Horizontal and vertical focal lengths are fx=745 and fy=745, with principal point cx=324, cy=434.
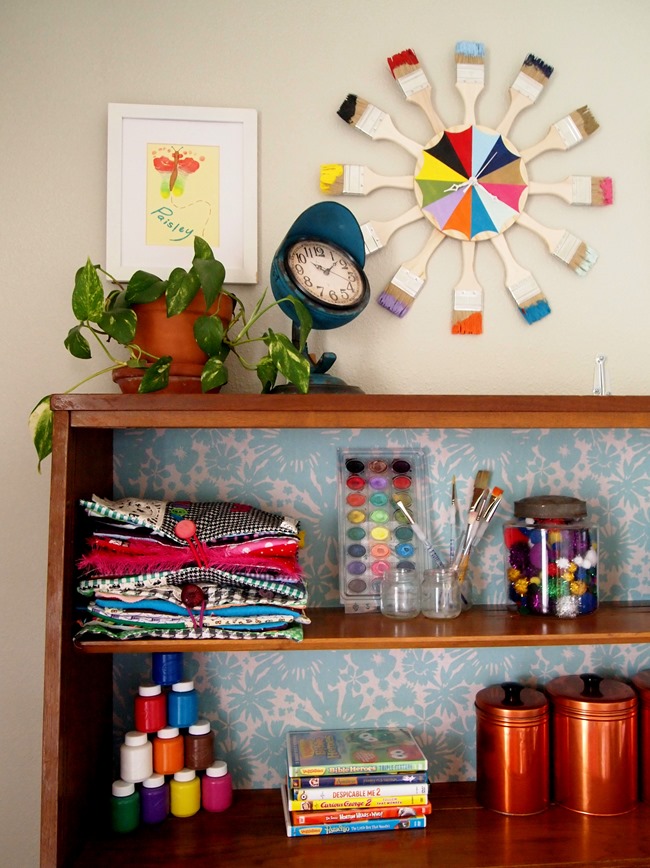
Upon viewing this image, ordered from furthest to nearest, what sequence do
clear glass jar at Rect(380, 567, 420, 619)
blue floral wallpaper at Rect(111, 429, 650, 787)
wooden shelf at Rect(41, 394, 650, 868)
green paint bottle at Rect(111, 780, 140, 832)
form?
blue floral wallpaper at Rect(111, 429, 650, 787), clear glass jar at Rect(380, 567, 420, 619), green paint bottle at Rect(111, 780, 140, 832), wooden shelf at Rect(41, 394, 650, 868)

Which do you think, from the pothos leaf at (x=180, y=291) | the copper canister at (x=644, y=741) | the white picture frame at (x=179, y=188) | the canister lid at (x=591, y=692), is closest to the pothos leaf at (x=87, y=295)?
the pothos leaf at (x=180, y=291)

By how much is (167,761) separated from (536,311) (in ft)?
3.83

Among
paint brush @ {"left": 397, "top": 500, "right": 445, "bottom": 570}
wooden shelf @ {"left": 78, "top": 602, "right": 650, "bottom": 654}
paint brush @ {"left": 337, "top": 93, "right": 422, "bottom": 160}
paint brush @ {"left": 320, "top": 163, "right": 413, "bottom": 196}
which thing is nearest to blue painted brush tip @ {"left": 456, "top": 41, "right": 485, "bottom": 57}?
paint brush @ {"left": 337, "top": 93, "right": 422, "bottom": 160}

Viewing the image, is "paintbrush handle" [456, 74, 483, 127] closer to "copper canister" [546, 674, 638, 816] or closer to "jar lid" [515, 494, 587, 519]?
"jar lid" [515, 494, 587, 519]

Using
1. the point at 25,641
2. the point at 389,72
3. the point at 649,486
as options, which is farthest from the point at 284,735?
the point at 389,72

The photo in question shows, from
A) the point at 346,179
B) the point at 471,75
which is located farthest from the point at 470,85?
the point at 346,179

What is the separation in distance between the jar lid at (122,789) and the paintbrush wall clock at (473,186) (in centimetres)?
104

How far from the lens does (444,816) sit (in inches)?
56.1

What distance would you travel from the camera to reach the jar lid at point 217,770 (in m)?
1.42

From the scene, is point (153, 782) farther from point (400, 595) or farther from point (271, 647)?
point (400, 595)

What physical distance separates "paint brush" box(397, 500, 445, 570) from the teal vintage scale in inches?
11.3

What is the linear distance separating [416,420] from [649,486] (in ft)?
2.21

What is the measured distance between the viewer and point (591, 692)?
1.46m

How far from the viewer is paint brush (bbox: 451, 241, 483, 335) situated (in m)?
1.58
